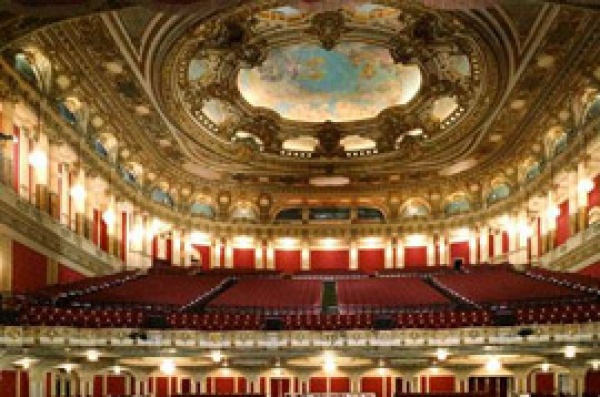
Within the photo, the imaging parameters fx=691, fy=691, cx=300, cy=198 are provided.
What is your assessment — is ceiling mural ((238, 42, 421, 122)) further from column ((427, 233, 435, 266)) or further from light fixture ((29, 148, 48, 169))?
light fixture ((29, 148, 48, 169))

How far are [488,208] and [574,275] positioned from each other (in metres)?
9.02

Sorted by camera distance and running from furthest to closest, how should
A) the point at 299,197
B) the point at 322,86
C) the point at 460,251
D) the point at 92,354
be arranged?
the point at 299,197 < the point at 460,251 < the point at 322,86 < the point at 92,354

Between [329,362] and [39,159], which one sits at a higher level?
[39,159]

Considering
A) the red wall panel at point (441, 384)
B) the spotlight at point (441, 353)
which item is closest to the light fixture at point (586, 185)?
the red wall panel at point (441, 384)

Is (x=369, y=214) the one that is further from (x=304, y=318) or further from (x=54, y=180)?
(x=54, y=180)

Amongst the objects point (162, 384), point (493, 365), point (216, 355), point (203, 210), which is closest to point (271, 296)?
point (162, 384)

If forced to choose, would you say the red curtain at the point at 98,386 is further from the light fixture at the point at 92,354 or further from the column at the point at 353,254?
the column at the point at 353,254

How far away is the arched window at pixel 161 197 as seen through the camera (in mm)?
29094

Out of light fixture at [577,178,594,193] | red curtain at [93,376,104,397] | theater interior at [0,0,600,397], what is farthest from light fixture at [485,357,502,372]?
red curtain at [93,376,104,397]

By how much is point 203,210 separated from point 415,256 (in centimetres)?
1021

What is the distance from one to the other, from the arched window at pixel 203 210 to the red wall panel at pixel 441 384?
49.3 feet

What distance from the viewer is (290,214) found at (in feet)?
110

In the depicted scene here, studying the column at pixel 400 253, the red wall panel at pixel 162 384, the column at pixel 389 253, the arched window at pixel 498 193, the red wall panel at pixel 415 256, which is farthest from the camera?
the column at pixel 389 253

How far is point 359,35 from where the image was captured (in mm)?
22719
